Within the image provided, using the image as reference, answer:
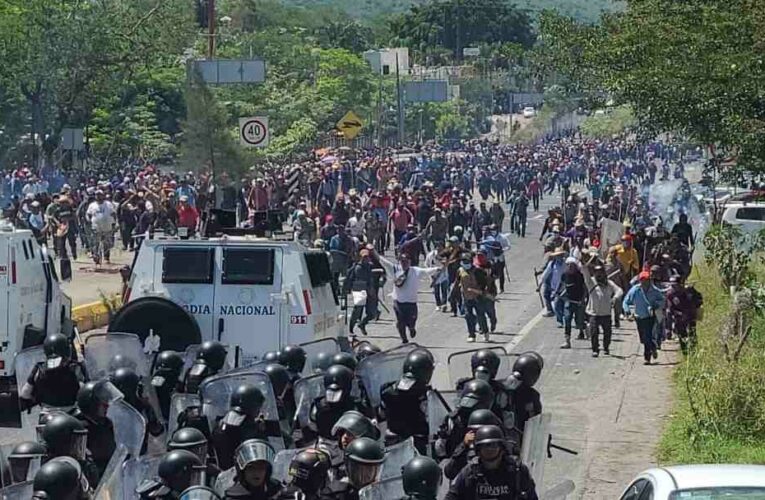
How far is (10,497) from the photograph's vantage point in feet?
23.2

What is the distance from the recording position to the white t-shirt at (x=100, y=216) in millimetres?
31469

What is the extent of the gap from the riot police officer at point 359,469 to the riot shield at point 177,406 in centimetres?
280

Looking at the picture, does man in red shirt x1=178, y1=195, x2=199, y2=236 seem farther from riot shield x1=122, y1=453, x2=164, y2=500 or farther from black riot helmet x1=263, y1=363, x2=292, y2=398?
riot shield x1=122, y1=453, x2=164, y2=500

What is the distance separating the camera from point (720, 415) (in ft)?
45.5

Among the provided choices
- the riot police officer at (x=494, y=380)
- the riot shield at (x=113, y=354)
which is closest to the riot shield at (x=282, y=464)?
the riot police officer at (x=494, y=380)

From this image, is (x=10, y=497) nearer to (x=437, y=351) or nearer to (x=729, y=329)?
(x=729, y=329)

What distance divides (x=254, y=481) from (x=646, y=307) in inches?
492

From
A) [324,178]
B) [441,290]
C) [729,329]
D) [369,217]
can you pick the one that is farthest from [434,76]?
[729,329]

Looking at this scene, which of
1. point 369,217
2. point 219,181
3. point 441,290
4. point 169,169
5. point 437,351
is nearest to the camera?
point 437,351

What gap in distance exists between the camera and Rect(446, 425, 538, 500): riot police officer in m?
7.70

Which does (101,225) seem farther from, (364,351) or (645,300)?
(364,351)

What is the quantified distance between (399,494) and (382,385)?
3.75m

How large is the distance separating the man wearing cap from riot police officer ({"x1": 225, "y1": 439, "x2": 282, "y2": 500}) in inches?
485

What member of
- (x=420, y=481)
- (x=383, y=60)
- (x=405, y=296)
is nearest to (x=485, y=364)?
(x=420, y=481)
